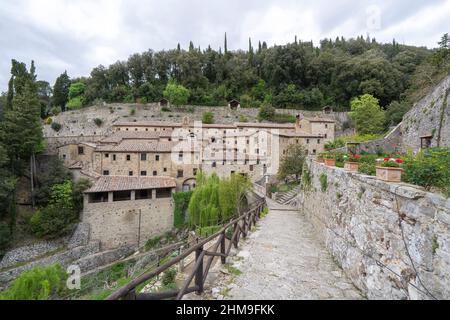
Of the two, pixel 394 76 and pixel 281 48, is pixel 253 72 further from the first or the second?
pixel 394 76

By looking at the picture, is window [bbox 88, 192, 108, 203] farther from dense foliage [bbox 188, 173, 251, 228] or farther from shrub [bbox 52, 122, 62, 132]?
shrub [bbox 52, 122, 62, 132]

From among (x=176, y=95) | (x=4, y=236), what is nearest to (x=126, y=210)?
(x=4, y=236)

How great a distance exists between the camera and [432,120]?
45.3 feet

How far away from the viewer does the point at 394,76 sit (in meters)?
40.8

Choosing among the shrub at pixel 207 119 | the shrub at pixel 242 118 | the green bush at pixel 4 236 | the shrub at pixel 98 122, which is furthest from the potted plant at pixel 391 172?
the shrub at pixel 98 122

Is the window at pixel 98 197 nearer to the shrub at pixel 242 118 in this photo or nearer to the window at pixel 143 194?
the window at pixel 143 194

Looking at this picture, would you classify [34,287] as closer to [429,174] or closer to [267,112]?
[429,174]

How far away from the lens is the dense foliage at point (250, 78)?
42812mm

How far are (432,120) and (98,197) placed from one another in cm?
2716

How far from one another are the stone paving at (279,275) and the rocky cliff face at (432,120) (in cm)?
991

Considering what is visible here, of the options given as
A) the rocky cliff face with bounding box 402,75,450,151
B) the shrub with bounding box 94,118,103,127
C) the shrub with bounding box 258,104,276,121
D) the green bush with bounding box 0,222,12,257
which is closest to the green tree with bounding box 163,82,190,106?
the shrub with bounding box 94,118,103,127

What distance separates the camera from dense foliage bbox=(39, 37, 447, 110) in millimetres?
42812
